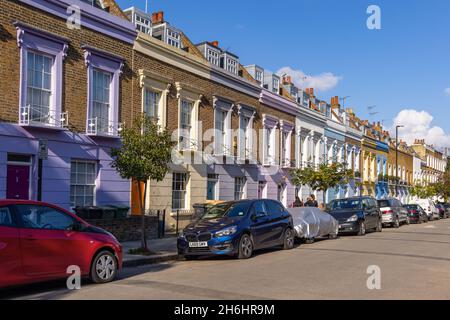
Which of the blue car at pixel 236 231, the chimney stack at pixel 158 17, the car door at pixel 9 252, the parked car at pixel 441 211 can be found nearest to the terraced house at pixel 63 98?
the chimney stack at pixel 158 17

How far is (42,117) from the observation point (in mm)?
15242

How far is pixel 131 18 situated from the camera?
19.7m

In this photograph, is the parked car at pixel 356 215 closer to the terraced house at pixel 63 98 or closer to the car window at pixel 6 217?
the terraced house at pixel 63 98

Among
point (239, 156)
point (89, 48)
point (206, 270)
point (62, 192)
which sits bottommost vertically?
point (206, 270)

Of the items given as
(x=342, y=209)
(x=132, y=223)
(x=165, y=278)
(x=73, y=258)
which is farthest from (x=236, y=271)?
(x=342, y=209)

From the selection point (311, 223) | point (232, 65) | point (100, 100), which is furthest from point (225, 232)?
point (232, 65)

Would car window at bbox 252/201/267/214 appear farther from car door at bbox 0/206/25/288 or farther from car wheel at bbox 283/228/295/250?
car door at bbox 0/206/25/288

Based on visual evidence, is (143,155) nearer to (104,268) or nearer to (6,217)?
(104,268)

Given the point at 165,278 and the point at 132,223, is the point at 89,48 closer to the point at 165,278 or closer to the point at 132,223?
the point at 132,223

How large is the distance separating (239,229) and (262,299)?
528 cm

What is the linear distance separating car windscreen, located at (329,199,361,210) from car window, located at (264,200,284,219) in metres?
8.23

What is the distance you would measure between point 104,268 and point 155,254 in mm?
4042

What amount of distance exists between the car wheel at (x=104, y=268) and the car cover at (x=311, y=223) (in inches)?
342

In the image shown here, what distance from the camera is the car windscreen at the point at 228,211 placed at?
13.4m
